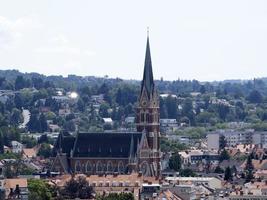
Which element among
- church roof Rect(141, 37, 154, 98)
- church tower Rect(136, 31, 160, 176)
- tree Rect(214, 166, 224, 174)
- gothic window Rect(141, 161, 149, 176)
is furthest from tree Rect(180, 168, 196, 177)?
church roof Rect(141, 37, 154, 98)

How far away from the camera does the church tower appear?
358 feet

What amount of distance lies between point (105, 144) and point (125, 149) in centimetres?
208

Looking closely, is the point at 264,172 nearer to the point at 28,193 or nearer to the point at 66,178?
the point at 66,178

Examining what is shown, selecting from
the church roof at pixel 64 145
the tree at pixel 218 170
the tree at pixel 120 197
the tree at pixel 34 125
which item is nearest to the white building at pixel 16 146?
the tree at pixel 218 170

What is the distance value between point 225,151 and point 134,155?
31206 mm

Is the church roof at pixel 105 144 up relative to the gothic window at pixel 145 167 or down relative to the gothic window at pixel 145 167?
up

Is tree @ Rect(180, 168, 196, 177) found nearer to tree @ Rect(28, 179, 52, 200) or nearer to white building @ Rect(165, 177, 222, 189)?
white building @ Rect(165, 177, 222, 189)

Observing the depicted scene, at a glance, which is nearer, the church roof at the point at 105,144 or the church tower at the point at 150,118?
the church tower at the point at 150,118

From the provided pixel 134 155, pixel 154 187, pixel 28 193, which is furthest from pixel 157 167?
pixel 28 193

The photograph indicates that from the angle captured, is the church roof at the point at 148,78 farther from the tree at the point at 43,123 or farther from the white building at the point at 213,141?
the tree at the point at 43,123

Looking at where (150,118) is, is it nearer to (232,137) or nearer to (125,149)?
(125,149)

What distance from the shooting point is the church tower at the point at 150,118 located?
109 meters

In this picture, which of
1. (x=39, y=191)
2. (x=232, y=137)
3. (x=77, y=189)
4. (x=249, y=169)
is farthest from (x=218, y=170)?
(x=232, y=137)

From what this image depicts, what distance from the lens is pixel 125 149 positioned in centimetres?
10981
